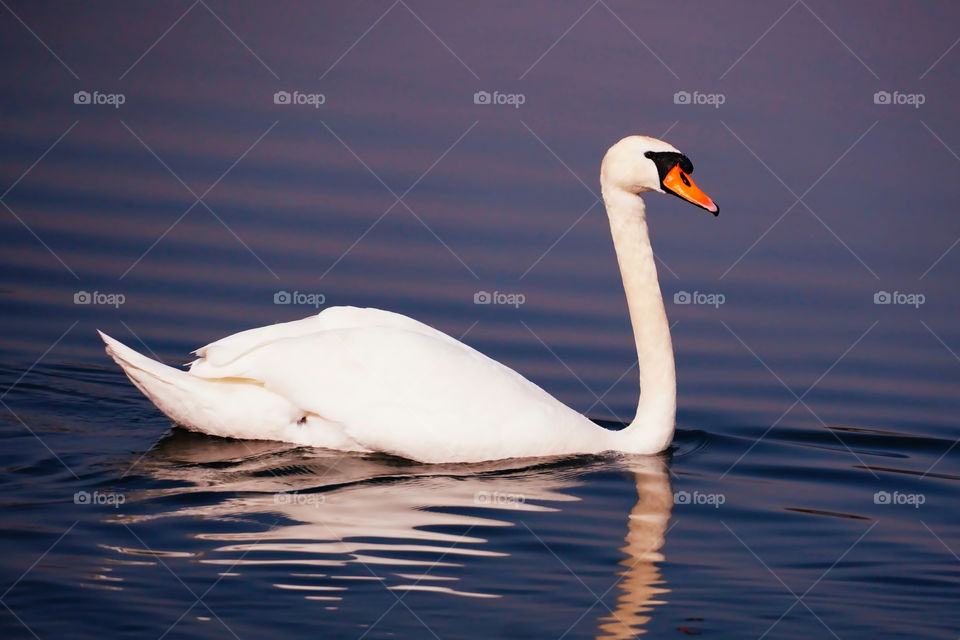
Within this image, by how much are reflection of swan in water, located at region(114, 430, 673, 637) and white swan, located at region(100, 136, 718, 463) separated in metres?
0.13

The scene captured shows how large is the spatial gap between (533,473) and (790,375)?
325 cm

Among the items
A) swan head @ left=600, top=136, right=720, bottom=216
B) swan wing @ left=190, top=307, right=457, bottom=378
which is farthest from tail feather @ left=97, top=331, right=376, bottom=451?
swan head @ left=600, top=136, right=720, bottom=216

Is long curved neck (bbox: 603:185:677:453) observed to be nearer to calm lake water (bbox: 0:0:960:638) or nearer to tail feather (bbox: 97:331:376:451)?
calm lake water (bbox: 0:0:960:638)

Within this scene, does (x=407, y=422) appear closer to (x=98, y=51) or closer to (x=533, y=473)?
(x=533, y=473)

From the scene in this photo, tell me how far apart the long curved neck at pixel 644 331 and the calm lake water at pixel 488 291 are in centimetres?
24

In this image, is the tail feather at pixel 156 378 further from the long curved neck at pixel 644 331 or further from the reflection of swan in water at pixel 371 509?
the long curved neck at pixel 644 331

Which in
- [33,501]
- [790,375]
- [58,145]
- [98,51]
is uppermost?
[98,51]

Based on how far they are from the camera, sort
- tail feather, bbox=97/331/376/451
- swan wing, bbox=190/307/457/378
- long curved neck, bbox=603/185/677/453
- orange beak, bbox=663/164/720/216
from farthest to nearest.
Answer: long curved neck, bbox=603/185/677/453
orange beak, bbox=663/164/720/216
swan wing, bbox=190/307/457/378
tail feather, bbox=97/331/376/451

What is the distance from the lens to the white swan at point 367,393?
922 cm

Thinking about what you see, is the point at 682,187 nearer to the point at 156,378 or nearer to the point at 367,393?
the point at 367,393

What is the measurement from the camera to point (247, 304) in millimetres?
12211

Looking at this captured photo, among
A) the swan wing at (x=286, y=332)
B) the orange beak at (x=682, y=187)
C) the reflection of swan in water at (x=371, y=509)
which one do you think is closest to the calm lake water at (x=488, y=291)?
the reflection of swan in water at (x=371, y=509)

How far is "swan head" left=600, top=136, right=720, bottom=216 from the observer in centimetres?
980

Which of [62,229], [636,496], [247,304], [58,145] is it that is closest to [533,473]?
[636,496]
